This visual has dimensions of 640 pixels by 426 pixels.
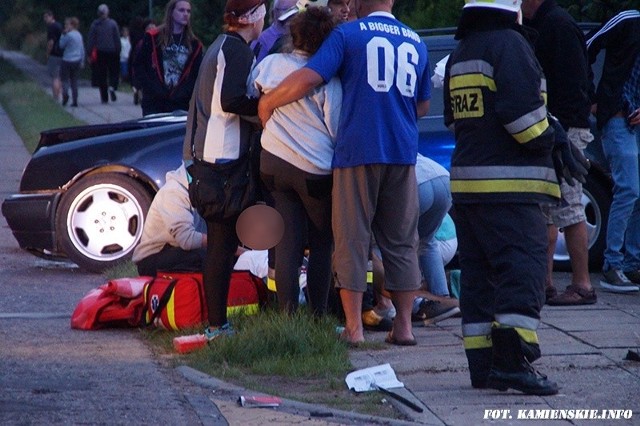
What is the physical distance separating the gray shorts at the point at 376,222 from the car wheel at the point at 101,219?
10.5 feet

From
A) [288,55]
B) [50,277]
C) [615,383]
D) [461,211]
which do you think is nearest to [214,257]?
[288,55]

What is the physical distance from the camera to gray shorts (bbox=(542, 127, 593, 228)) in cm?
840

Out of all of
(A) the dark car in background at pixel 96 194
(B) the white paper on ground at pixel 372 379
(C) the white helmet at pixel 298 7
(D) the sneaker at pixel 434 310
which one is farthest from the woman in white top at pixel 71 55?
(B) the white paper on ground at pixel 372 379

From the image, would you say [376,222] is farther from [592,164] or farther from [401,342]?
[592,164]

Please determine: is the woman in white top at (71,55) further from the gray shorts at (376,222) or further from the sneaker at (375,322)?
the gray shorts at (376,222)

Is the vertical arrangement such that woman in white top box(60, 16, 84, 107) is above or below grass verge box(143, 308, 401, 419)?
below

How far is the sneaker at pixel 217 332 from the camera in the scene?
278 inches

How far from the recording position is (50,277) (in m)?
9.92

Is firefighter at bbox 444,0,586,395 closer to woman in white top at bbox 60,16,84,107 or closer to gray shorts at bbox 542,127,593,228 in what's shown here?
gray shorts at bbox 542,127,593,228

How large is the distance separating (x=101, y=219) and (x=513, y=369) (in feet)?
15.7

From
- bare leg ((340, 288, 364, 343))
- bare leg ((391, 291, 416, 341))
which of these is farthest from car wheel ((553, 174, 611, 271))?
bare leg ((340, 288, 364, 343))

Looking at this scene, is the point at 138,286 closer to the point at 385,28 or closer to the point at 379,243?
the point at 379,243

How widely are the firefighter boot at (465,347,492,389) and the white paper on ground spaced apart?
1.08ft

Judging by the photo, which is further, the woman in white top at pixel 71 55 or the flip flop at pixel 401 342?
the woman in white top at pixel 71 55
